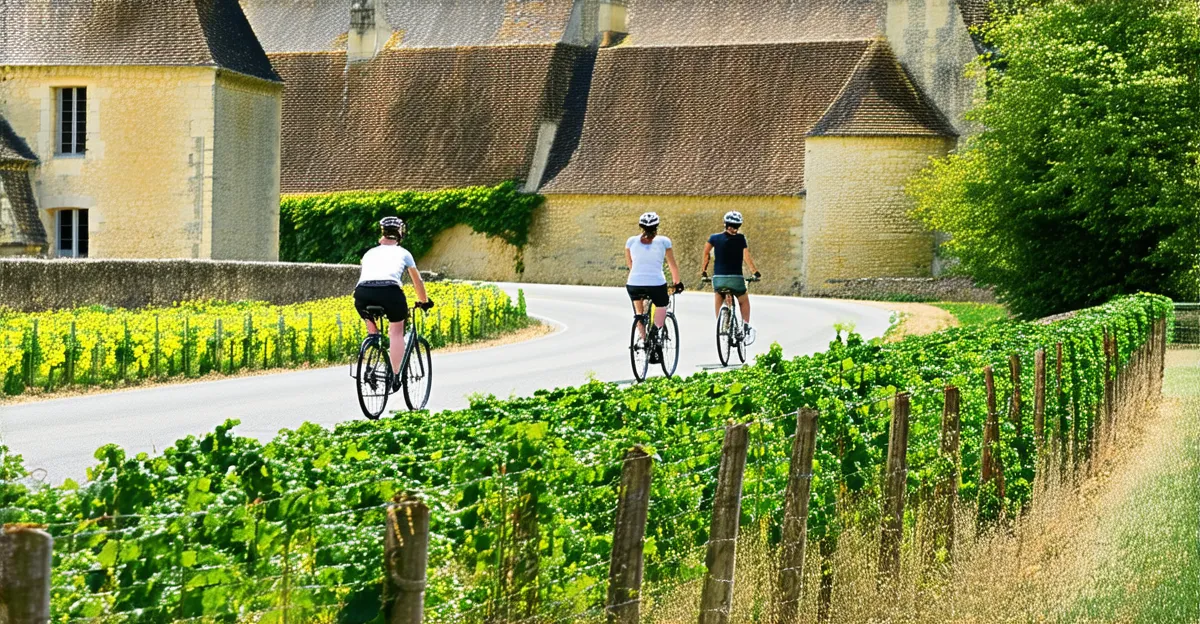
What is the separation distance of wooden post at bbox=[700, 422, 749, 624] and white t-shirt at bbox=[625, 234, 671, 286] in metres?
10.6

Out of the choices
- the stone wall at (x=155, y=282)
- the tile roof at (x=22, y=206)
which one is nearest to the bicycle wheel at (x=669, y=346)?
the stone wall at (x=155, y=282)

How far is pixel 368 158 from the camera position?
52531mm

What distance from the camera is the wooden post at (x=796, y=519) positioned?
652 centimetres

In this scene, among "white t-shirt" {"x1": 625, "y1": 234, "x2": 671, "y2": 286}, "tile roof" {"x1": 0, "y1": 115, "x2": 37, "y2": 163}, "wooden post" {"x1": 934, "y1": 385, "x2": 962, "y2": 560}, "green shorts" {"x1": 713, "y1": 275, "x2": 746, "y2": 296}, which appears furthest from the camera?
"tile roof" {"x1": 0, "y1": 115, "x2": 37, "y2": 163}

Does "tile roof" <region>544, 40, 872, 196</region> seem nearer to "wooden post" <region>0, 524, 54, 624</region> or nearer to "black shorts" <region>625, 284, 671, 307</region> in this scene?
"black shorts" <region>625, 284, 671, 307</region>

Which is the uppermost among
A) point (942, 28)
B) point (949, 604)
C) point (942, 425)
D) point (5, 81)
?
point (942, 28)

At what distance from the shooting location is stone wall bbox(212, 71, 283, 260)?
3806cm

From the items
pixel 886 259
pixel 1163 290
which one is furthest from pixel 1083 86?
pixel 886 259

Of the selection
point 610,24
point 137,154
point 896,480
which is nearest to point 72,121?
point 137,154

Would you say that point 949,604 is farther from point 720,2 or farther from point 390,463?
point 720,2

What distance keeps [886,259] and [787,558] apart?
131 ft

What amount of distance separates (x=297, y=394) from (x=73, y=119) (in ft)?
79.4

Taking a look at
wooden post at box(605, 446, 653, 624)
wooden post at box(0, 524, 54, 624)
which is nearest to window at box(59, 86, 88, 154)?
wooden post at box(605, 446, 653, 624)

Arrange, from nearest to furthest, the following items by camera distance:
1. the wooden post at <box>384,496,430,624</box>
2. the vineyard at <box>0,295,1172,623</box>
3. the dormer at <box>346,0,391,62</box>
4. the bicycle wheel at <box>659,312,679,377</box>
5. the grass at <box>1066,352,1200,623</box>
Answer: the wooden post at <box>384,496,430,624</box>, the vineyard at <box>0,295,1172,623</box>, the grass at <box>1066,352,1200,623</box>, the bicycle wheel at <box>659,312,679,377</box>, the dormer at <box>346,0,391,62</box>
